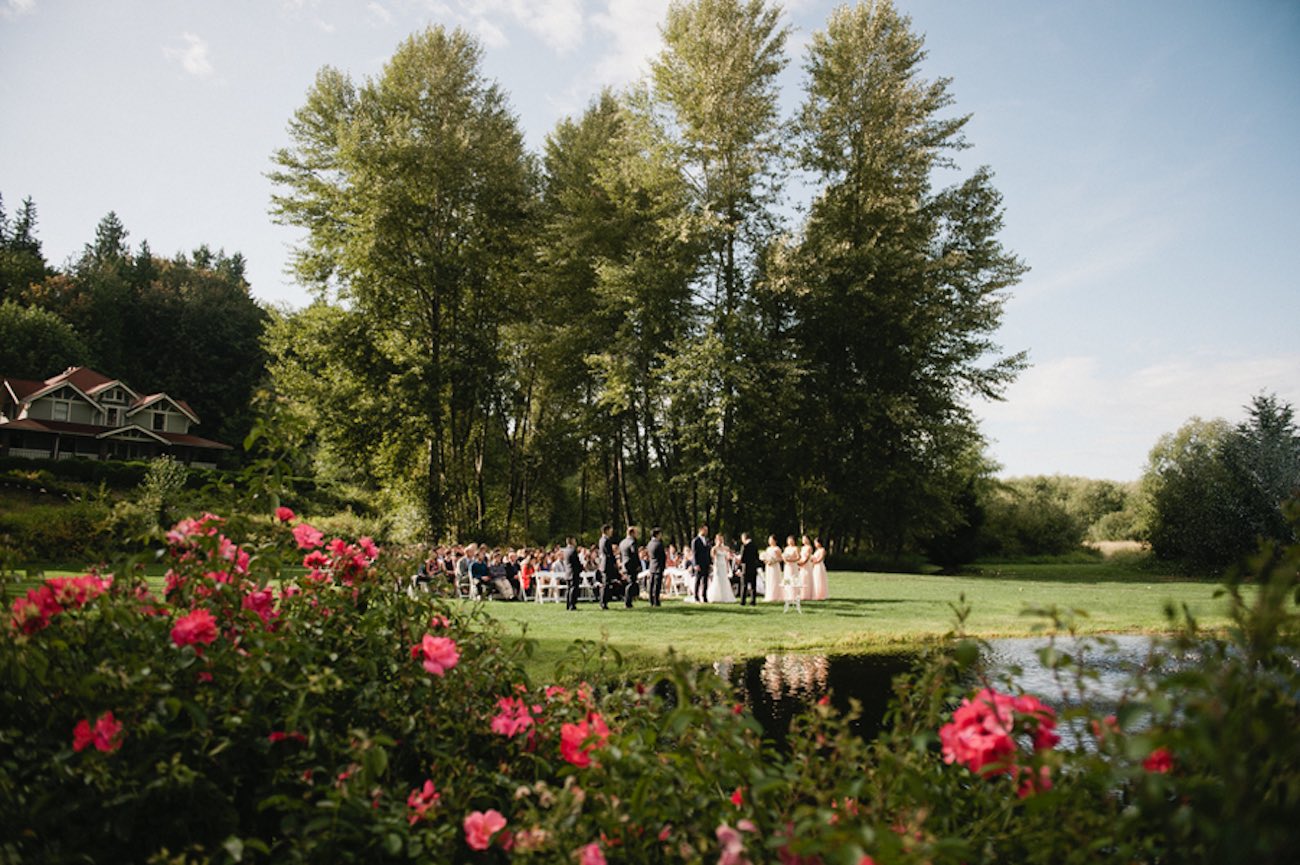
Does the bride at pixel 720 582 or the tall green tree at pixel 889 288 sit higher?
the tall green tree at pixel 889 288

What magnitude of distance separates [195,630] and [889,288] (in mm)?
31727

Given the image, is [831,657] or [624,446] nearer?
[831,657]

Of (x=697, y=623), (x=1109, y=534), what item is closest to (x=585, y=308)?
(x=697, y=623)

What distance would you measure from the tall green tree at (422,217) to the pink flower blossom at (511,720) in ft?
88.7

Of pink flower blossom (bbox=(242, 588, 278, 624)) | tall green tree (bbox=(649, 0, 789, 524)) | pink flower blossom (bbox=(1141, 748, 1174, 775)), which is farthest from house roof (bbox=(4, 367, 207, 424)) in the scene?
pink flower blossom (bbox=(1141, 748, 1174, 775))

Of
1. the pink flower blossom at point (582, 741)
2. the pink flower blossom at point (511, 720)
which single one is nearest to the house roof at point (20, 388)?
the pink flower blossom at point (511, 720)

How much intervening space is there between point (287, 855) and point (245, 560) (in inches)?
51.7

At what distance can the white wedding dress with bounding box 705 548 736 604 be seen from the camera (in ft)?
69.2

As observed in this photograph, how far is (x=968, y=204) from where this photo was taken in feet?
109

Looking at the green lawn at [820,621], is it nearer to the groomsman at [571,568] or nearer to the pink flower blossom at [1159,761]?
the groomsman at [571,568]

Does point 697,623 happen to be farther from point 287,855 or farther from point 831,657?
point 287,855

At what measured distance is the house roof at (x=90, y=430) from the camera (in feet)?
185

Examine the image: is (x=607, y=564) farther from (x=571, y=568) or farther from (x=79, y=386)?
(x=79, y=386)

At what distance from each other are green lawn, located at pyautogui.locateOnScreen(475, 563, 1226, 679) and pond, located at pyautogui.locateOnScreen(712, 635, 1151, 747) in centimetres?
68
